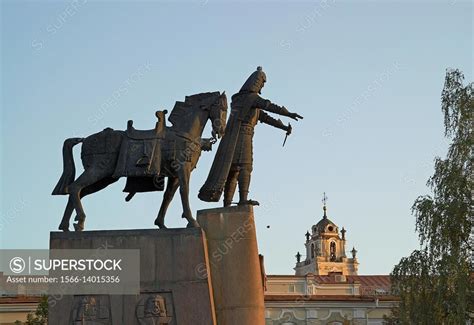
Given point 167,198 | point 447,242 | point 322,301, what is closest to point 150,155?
point 167,198

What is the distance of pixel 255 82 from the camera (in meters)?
12.6

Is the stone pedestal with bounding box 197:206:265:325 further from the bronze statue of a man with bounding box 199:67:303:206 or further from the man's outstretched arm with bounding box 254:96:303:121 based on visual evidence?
the man's outstretched arm with bounding box 254:96:303:121

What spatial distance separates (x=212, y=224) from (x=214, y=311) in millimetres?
1230

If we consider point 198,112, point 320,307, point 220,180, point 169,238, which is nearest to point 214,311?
point 169,238

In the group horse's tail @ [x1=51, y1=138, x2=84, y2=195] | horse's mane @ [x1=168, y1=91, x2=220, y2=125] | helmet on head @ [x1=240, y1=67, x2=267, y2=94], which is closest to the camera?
horse's tail @ [x1=51, y1=138, x2=84, y2=195]

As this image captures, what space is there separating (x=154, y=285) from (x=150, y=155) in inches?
69.8

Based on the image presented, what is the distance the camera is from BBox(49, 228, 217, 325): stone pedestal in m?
11.1

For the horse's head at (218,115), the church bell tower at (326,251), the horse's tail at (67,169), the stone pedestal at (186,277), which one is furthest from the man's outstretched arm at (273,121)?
the church bell tower at (326,251)

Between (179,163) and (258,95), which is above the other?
(258,95)

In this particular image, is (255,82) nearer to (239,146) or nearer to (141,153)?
(239,146)

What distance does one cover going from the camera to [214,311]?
11.4 meters

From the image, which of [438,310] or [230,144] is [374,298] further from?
[230,144]

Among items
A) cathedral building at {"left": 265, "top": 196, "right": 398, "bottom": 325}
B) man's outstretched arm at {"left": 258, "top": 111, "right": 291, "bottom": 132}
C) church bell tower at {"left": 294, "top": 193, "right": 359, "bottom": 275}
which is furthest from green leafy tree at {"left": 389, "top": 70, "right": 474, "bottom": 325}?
church bell tower at {"left": 294, "top": 193, "right": 359, "bottom": 275}

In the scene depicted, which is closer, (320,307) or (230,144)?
(230,144)
